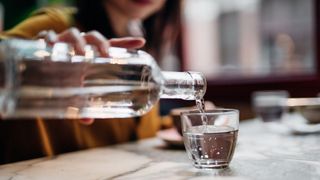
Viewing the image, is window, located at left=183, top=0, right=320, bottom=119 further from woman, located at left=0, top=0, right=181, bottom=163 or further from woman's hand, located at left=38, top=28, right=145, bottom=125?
woman's hand, located at left=38, top=28, right=145, bottom=125

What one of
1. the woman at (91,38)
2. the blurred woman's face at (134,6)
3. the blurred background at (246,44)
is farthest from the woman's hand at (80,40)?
the blurred background at (246,44)

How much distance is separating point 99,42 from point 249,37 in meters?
2.25

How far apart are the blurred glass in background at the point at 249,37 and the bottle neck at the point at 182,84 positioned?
1.71 m

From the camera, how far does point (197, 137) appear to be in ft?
2.47

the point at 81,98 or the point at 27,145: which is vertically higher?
the point at 81,98

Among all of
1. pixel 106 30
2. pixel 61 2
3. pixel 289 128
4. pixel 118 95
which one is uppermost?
pixel 61 2

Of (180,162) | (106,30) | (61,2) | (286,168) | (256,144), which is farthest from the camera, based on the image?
(61,2)

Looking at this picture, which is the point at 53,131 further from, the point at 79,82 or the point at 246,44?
the point at 246,44

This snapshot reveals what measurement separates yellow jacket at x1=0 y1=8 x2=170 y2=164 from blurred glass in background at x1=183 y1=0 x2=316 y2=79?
132cm

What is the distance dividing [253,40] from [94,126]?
5.92 feet

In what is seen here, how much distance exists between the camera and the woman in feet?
3.78

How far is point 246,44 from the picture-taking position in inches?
116

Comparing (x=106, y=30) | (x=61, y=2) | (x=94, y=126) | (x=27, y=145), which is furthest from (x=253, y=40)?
(x=27, y=145)

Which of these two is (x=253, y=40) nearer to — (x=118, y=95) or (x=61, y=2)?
(x=61, y=2)
